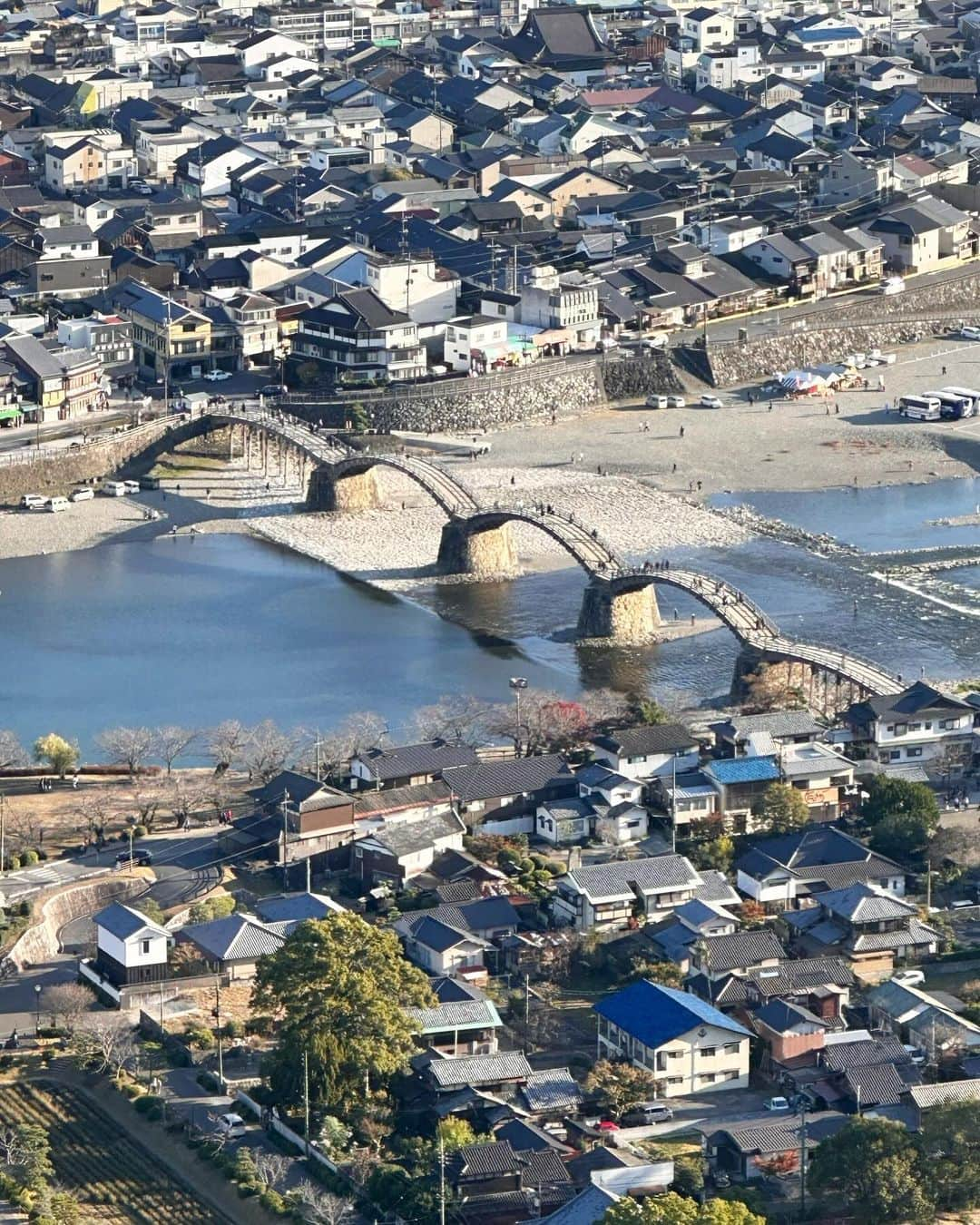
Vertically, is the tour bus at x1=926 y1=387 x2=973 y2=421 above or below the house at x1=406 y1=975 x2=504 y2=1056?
below

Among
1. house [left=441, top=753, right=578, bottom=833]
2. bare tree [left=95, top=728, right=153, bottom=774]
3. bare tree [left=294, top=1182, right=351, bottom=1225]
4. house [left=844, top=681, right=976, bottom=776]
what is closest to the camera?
bare tree [left=294, top=1182, right=351, bottom=1225]

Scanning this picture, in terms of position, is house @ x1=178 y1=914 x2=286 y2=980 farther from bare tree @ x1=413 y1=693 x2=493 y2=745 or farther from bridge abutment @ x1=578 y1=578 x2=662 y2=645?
bridge abutment @ x1=578 y1=578 x2=662 y2=645

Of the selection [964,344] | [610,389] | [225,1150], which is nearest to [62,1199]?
[225,1150]

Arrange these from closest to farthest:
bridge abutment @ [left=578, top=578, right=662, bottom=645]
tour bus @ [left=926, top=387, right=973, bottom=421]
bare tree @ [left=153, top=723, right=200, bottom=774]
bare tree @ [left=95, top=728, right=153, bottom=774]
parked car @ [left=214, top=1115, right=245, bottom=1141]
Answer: parked car @ [left=214, top=1115, right=245, bottom=1141] → bare tree @ [left=95, top=728, right=153, bottom=774] → bare tree @ [left=153, top=723, right=200, bottom=774] → bridge abutment @ [left=578, top=578, right=662, bottom=645] → tour bus @ [left=926, top=387, right=973, bottom=421]

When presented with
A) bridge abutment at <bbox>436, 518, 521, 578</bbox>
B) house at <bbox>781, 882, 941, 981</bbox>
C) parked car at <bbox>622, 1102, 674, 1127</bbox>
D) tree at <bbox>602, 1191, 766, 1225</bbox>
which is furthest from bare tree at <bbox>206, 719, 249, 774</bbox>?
tree at <bbox>602, 1191, 766, 1225</bbox>

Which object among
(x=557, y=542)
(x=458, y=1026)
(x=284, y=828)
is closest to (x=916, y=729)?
(x=284, y=828)

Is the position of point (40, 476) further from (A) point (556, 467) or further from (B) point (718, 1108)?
(B) point (718, 1108)

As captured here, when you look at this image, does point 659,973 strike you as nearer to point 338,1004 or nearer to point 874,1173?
point 338,1004

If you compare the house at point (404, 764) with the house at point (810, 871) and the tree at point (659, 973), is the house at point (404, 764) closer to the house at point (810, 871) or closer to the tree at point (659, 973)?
the house at point (810, 871)
